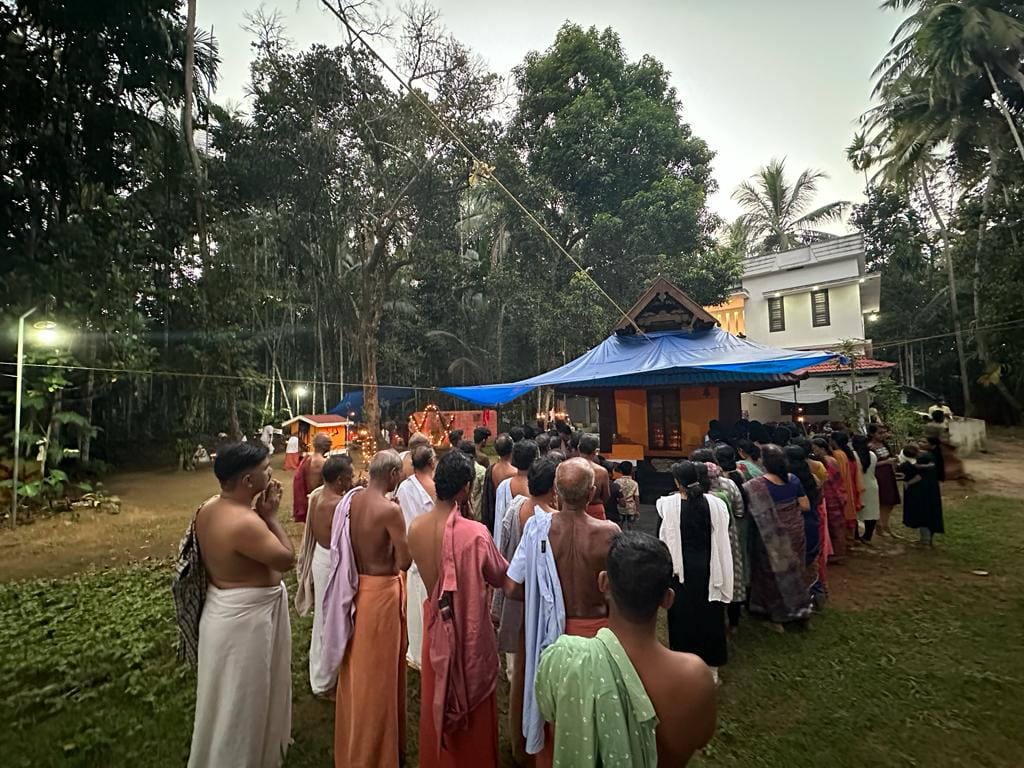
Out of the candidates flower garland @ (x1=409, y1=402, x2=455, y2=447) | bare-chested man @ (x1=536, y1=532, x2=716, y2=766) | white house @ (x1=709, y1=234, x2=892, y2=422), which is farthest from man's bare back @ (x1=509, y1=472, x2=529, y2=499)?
white house @ (x1=709, y1=234, x2=892, y2=422)

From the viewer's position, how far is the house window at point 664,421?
33.8 ft

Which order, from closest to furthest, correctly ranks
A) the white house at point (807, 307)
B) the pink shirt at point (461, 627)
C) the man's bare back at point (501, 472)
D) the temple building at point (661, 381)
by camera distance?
1. the pink shirt at point (461, 627)
2. the man's bare back at point (501, 472)
3. the temple building at point (661, 381)
4. the white house at point (807, 307)

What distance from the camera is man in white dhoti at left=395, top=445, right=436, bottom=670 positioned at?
366 cm

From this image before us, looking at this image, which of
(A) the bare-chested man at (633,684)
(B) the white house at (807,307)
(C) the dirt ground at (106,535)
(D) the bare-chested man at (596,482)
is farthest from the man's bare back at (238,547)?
(B) the white house at (807,307)

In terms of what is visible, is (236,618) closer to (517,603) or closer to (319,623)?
(319,623)

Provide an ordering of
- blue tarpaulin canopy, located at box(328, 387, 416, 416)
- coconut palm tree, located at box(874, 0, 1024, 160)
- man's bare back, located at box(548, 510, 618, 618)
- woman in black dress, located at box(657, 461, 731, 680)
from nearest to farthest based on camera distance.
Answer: man's bare back, located at box(548, 510, 618, 618) < woman in black dress, located at box(657, 461, 731, 680) < coconut palm tree, located at box(874, 0, 1024, 160) < blue tarpaulin canopy, located at box(328, 387, 416, 416)

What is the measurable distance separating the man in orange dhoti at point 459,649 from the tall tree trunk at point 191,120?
44.5 ft

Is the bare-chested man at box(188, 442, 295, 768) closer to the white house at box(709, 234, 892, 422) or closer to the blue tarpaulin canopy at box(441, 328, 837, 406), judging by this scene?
the blue tarpaulin canopy at box(441, 328, 837, 406)

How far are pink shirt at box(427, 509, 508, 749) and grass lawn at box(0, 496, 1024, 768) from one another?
39.1 inches

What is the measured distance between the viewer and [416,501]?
3645 millimetres

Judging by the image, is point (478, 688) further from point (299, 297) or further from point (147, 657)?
point (299, 297)

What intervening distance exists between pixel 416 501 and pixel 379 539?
3.08 feet

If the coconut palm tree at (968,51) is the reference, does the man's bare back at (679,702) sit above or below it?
below

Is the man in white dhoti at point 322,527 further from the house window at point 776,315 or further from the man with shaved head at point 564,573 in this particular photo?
the house window at point 776,315
